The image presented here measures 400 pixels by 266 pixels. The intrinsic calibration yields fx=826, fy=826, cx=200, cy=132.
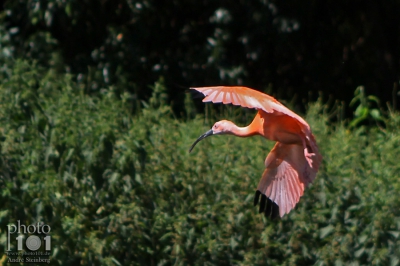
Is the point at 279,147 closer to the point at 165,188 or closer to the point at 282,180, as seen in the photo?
the point at 282,180

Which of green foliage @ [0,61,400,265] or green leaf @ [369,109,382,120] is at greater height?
green leaf @ [369,109,382,120]

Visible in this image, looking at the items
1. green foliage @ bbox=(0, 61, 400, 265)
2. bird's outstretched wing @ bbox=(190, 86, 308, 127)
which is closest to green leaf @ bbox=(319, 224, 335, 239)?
green foliage @ bbox=(0, 61, 400, 265)

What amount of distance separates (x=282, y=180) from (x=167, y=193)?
3.79 feet

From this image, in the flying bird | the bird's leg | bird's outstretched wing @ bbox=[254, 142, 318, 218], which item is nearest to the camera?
the flying bird

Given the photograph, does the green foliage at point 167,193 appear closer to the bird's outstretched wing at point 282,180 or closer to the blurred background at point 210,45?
the bird's outstretched wing at point 282,180

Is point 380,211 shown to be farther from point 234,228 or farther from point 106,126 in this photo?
point 106,126

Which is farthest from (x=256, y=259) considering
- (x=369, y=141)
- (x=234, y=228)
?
(x=369, y=141)

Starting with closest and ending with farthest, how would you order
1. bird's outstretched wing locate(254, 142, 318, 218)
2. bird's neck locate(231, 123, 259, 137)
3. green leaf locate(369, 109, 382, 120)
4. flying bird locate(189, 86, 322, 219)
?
1. flying bird locate(189, 86, 322, 219)
2. bird's neck locate(231, 123, 259, 137)
3. bird's outstretched wing locate(254, 142, 318, 218)
4. green leaf locate(369, 109, 382, 120)

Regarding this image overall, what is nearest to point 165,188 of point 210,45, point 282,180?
point 282,180

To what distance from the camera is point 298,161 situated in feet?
19.1

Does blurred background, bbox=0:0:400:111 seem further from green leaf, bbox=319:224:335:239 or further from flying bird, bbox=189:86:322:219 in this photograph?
flying bird, bbox=189:86:322:219

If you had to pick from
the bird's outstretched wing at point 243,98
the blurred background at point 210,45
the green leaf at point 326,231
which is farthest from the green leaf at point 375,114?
the bird's outstretched wing at point 243,98

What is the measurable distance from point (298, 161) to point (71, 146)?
1943mm

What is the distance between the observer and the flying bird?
4.90 metres
